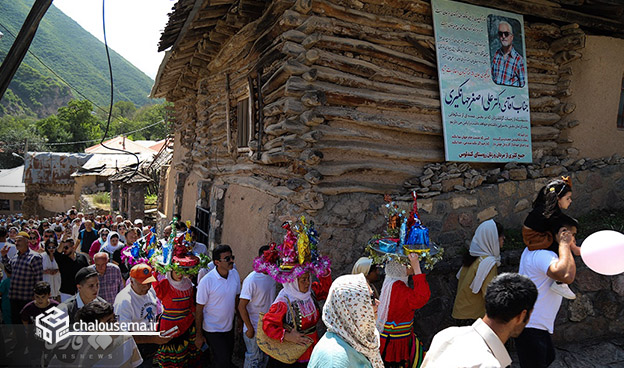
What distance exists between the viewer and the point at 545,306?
3627 mm

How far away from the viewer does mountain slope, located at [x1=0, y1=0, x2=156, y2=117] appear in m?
82.8

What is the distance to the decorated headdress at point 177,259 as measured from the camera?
5.07 meters

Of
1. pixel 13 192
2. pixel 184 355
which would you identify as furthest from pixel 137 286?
pixel 13 192

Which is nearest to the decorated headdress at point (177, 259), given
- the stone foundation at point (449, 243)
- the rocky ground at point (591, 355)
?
the stone foundation at point (449, 243)

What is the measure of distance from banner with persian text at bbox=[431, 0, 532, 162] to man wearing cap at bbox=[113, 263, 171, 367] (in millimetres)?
4484

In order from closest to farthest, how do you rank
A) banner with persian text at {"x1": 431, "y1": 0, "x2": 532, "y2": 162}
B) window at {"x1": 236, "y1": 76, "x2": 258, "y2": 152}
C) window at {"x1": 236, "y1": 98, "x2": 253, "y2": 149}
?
banner with persian text at {"x1": 431, "y1": 0, "x2": 532, "y2": 162}, window at {"x1": 236, "y1": 76, "x2": 258, "y2": 152}, window at {"x1": 236, "y1": 98, "x2": 253, "y2": 149}

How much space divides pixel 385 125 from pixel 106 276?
441cm

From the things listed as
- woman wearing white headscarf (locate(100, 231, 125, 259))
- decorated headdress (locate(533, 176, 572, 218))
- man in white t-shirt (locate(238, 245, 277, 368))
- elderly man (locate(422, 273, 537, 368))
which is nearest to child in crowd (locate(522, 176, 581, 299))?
decorated headdress (locate(533, 176, 572, 218))

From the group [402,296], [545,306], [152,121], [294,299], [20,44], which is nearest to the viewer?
[20,44]

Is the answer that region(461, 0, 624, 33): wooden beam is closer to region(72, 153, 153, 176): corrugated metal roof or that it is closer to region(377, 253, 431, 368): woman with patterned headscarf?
region(377, 253, 431, 368): woman with patterned headscarf

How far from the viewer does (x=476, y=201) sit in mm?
6090

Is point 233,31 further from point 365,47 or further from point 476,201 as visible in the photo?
point 476,201

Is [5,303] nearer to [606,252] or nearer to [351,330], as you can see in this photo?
[351,330]

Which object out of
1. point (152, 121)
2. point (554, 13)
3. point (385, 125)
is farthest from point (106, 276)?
point (152, 121)
